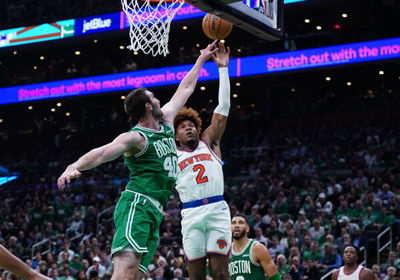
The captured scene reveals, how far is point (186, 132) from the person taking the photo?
6.40 metres

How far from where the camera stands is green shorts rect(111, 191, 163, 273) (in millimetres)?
4789

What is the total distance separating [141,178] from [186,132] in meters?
1.47

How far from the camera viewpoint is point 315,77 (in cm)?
A: 2270

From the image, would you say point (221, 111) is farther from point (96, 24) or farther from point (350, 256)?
point (96, 24)

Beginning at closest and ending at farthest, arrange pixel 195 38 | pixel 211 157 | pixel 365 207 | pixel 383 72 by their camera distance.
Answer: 1. pixel 211 157
2. pixel 365 207
3. pixel 383 72
4. pixel 195 38

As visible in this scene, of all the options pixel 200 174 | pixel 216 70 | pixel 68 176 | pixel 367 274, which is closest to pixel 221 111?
pixel 200 174

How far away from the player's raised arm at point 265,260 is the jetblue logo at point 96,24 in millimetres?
15890

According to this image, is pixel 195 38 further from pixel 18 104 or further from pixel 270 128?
pixel 18 104

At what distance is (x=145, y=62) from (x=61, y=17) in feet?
12.6

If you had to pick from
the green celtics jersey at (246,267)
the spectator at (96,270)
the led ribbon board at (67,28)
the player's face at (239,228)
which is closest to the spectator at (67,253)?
the spectator at (96,270)

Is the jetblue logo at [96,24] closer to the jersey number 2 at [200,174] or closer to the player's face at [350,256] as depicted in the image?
the player's face at [350,256]

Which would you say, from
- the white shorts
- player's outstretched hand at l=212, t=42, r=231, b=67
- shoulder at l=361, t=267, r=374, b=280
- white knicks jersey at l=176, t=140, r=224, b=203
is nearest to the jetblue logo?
shoulder at l=361, t=267, r=374, b=280

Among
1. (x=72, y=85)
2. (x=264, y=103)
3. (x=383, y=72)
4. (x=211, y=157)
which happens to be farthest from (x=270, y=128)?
(x=211, y=157)

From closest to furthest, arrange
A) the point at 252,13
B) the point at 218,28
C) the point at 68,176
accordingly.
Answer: the point at 68,176 → the point at 252,13 → the point at 218,28
